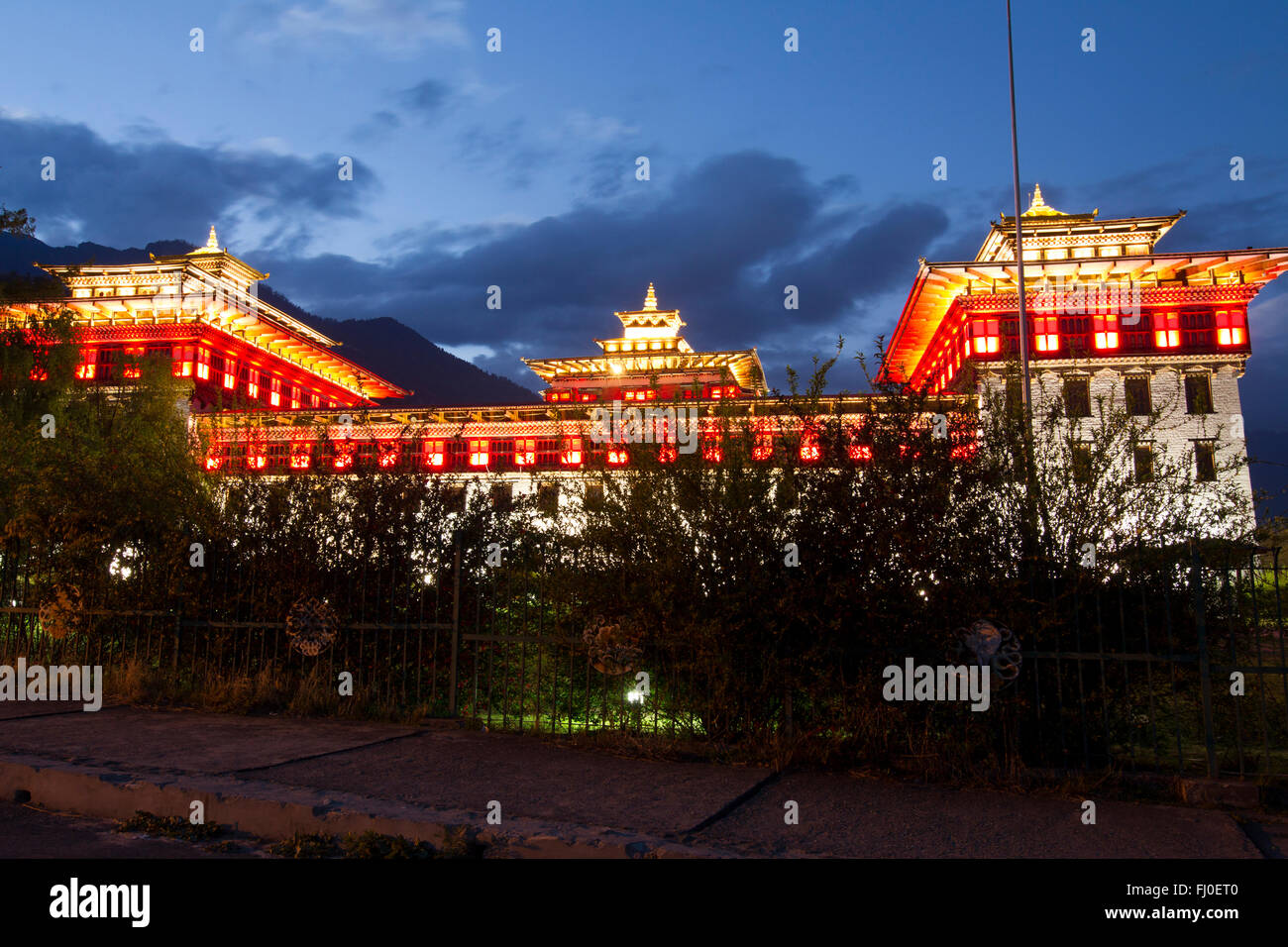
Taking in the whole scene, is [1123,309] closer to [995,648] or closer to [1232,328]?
[1232,328]

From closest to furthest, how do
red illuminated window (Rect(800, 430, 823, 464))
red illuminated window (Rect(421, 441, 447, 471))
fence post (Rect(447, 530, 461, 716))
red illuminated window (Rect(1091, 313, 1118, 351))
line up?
red illuminated window (Rect(800, 430, 823, 464)), fence post (Rect(447, 530, 461, 716)), red illuminated window (Rect(421, 441, 447, 471)), red illuminated window (Rect(1091, 313, 1118, 351))

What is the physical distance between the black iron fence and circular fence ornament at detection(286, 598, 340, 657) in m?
0.01

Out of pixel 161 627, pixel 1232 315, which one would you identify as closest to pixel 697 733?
pixel 161 627

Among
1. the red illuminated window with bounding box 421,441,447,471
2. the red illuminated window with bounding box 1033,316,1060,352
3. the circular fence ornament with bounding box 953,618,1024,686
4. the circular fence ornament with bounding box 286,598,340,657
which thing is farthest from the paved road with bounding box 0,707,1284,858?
the red illuminated window with bounding box 1033,316,1060,352

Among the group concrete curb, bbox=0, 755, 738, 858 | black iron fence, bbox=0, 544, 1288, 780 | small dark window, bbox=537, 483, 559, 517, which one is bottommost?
concrete curb, bbox=0, 755, 738, 858

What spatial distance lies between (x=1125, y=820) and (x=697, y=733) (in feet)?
10.0

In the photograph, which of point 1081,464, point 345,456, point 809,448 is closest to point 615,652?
point 809,448

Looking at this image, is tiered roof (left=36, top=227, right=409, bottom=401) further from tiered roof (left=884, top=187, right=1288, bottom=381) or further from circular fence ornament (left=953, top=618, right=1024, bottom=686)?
circular fence ornament (left=953, top=618, right=1024, bottom=686)

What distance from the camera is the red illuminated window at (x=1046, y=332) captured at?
44.3m

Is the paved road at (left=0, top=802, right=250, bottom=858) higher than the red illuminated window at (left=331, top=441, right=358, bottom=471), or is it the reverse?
the red illuminated window at (left=331, top=441, right=358, bottom=471)

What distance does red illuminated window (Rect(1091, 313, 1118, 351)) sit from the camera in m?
43.8

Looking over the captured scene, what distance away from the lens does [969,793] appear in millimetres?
5703

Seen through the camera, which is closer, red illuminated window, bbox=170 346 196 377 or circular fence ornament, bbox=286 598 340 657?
circular fence ornament, bbox=286 598 340 657
